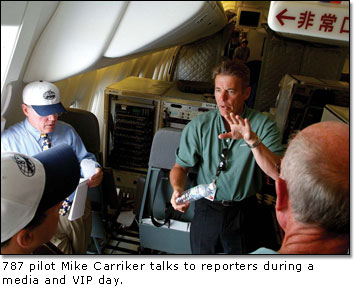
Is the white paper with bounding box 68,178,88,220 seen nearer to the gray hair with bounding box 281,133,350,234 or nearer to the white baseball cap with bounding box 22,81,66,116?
the white baseball cap with bounding box 22,81,66,116

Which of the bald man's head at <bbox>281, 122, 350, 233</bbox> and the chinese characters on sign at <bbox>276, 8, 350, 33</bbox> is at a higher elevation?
the chinese characters on sign at <bbox>276, 8, 350, 33</bbox>

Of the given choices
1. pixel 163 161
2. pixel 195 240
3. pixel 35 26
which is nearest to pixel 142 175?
pixel 163 161

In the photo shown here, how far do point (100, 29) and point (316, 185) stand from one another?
595 millimetres

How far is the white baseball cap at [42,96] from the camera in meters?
0.70

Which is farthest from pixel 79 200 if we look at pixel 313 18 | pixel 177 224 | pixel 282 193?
pixel 313 18

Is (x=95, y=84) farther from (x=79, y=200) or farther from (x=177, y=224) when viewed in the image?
(x=177, y=224)

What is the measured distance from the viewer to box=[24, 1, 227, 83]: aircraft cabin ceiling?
589 millimetres

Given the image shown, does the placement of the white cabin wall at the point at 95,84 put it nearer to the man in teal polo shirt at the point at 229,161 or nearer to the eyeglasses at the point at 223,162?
the man in teal polo shirt at the point at 229,161

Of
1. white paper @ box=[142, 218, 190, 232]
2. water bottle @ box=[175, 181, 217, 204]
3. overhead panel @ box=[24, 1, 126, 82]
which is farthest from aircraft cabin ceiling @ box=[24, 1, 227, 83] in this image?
white paper @ box=[142, 218, 190, 232]

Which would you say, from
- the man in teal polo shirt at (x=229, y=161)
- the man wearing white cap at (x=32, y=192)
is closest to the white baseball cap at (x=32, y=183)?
the man wearing white cap at (x=32, y=192)

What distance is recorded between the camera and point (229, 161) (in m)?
0.98

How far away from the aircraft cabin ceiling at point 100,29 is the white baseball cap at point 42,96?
0.02m

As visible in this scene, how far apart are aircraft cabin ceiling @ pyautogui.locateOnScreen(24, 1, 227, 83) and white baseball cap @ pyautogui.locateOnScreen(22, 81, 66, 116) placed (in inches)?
0.8

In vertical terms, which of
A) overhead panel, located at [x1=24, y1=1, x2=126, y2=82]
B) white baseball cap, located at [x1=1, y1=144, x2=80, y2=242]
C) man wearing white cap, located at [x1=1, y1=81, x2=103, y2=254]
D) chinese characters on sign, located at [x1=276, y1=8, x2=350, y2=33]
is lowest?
white baseball cap, located at [x1=1, y1=144, x2=80, y2=242]
